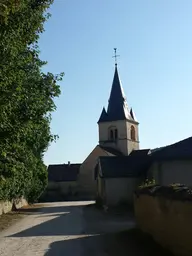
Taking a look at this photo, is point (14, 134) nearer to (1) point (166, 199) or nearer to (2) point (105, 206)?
(1) point (166, 199)

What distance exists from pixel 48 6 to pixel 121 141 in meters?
55.8

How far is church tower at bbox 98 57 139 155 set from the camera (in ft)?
232

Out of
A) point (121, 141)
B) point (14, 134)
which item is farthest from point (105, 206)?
point (121, 141)

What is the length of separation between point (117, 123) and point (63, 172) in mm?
20597

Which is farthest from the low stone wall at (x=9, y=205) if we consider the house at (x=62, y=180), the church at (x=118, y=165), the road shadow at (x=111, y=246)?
the house at (x=62, y=180)

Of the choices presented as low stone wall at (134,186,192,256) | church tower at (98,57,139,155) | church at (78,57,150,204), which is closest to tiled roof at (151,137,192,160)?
low stone wall at (134,186,192,256)

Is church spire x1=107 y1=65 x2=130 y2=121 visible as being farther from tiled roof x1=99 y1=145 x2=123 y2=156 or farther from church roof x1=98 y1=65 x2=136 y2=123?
tiled roof x1=99 y1=145 x2=123 y2=156

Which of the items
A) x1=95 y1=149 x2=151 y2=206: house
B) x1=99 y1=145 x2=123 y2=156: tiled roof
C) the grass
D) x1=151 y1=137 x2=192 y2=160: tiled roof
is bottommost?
the grass

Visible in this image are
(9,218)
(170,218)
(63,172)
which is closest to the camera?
(170,218)

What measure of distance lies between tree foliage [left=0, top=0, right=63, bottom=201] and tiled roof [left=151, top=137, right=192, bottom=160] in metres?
13.5

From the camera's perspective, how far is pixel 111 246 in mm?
15086

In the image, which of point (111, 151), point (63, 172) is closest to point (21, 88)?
point (111, 151)

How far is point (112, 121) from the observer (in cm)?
7125

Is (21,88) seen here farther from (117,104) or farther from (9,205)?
(117,104)
